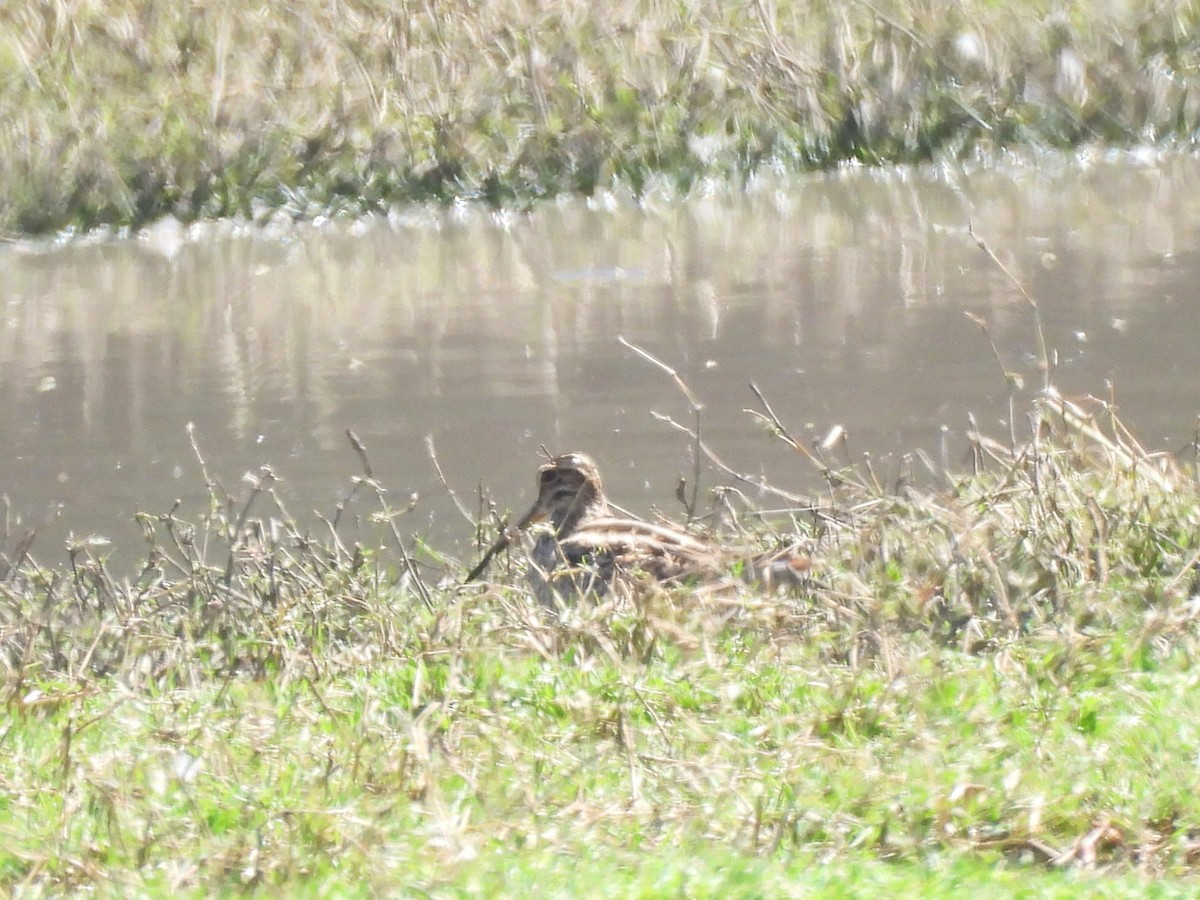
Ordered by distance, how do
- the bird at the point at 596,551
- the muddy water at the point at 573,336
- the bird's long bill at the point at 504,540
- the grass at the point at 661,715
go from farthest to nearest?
the muddy water at the point at 573,336
the bird's long bill at the point at 504,540
the bird at the point at 596,551
the grass at the point at 661,715

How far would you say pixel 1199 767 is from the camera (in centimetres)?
491

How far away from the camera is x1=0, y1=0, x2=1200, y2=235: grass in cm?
1364

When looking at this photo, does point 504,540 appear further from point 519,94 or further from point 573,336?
point 519,94

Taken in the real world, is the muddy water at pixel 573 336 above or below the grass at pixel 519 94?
below

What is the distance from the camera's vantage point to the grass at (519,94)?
44.8 ft

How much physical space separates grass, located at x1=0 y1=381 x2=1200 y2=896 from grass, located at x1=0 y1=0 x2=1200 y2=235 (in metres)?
6.74

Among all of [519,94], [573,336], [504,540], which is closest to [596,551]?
[504,540]

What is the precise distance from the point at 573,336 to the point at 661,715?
16.6 ft

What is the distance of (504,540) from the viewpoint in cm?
700

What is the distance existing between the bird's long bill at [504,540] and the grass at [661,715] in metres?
0.10

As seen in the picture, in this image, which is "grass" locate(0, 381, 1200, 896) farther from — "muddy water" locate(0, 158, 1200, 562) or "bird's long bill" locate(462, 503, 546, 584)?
"muddy water" locate(0, 158, 1200, 562)

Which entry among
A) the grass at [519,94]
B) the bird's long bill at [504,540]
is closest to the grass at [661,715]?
the bird's long bill at [504,540]

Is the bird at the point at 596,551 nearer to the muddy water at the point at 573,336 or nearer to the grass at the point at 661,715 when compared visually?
the grass at the point at 661,715

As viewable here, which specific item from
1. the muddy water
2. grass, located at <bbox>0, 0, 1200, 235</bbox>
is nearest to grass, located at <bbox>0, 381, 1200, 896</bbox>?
the muddy water
